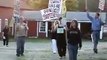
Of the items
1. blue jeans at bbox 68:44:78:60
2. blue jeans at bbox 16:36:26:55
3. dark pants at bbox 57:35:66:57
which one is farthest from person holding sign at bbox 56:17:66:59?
blue jeans at bbox 68:44:78:60

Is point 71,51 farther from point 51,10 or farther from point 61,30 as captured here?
point 61,30

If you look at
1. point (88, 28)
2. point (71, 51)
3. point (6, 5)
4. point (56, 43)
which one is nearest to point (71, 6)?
point (88, 28)

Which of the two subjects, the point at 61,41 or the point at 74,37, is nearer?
the point at 74,37

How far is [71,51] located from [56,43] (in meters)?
4.80

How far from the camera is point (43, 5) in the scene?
46281 mm

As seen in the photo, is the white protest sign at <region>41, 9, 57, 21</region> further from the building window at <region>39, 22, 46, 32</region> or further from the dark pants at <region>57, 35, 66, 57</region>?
the building window at <region>39, 22, 46, 32</region>

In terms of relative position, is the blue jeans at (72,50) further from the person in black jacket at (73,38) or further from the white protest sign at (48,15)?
the white protest sign at (48,15)

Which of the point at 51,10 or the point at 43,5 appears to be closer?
the point at 51,10

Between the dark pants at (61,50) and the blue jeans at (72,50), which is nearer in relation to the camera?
the blue jeans at (72,50)

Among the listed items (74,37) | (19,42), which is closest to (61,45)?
(19,42)

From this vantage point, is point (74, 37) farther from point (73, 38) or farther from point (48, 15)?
point (48, 15)

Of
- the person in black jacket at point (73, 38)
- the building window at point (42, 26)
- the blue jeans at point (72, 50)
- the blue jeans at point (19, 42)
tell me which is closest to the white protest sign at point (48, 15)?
the person in black jacket at point (73, 38)

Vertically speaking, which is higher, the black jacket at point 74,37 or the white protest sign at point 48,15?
the white protest sign at point 48,15

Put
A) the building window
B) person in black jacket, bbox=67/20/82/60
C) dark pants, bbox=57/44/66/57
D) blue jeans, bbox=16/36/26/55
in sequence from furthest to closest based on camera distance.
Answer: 1. the building window
2. blue jeans, bbox=16/36/26/55
3. dark pants, bbox=57/44/66/57
4. person in black jacket, bbox=67/20/82/60
